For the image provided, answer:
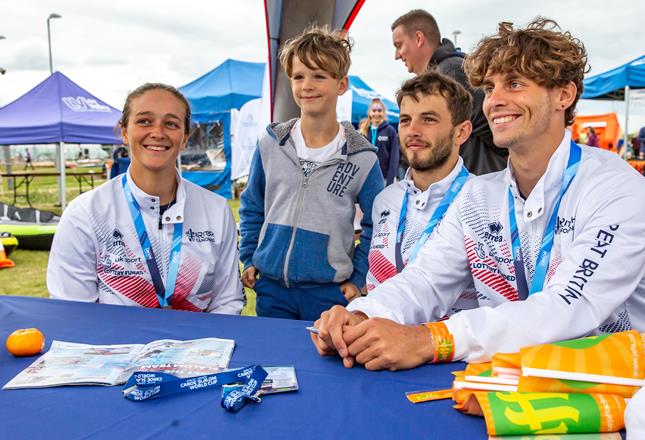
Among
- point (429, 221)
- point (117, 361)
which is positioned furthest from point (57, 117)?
point (117, 361)

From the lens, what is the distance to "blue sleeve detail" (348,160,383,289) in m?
2.58

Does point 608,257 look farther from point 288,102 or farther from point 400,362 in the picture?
point 288,102

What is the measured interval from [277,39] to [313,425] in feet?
10.8

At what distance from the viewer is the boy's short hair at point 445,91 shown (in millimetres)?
2416

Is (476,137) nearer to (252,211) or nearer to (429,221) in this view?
(429,221)

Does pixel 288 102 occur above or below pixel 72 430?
above

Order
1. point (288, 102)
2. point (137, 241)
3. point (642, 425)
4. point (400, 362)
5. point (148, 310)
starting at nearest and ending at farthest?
point (642, 425) < point (400, 362) < point (148, 310) < point (137, 241) < point (288, 102)

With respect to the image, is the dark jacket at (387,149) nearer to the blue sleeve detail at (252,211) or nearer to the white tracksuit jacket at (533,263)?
the blue sleeve detail at (252,211)

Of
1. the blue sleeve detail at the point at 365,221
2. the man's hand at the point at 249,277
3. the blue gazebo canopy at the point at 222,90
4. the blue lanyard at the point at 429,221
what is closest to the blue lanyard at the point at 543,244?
the blue lanyard at the point at 429,221

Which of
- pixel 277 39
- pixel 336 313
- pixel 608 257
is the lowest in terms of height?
pixel 336 313

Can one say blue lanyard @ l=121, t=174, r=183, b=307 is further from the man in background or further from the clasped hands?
the man in background

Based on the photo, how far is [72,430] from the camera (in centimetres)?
105

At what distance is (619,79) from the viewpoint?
9117 millimetres

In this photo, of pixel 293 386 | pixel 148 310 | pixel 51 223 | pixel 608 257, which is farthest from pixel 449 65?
pixel 51 223
